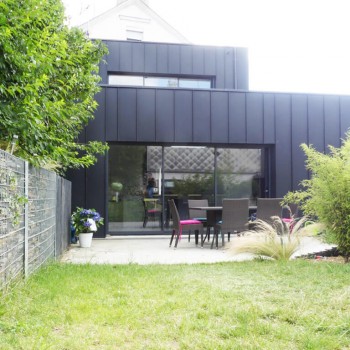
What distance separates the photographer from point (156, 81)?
12664 millimetres

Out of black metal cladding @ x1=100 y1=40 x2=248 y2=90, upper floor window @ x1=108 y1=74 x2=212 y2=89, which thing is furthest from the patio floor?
black metal cladding @ x1=100 y1=40 x2=248 y2=90

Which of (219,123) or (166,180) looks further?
(219,123)

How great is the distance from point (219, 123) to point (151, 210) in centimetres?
267

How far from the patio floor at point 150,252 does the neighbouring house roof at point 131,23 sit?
11803 mm

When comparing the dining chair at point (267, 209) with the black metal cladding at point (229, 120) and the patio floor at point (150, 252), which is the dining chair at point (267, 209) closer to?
the patio floor at point (150, 252)

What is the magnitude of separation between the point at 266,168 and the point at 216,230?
327 cm

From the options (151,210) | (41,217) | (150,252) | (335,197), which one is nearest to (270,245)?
(335,197)

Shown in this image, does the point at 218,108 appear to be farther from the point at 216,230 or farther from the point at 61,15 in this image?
the point at 61,15

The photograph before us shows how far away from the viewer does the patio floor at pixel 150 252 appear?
6.11 m

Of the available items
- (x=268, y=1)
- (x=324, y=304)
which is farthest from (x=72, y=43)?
(x=268, y=1)

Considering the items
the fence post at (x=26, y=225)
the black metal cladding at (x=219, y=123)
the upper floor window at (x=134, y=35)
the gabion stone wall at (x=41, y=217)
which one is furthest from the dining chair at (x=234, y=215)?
the upper floor window at (x=134, y=35)

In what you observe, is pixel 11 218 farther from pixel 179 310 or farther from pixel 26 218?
pixel 179 310

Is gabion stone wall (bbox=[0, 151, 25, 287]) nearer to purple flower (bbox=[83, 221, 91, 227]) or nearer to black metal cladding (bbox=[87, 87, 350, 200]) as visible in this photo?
purple flower (bbox=[83, 221, 91, 227])

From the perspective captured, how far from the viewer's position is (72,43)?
730 cm
